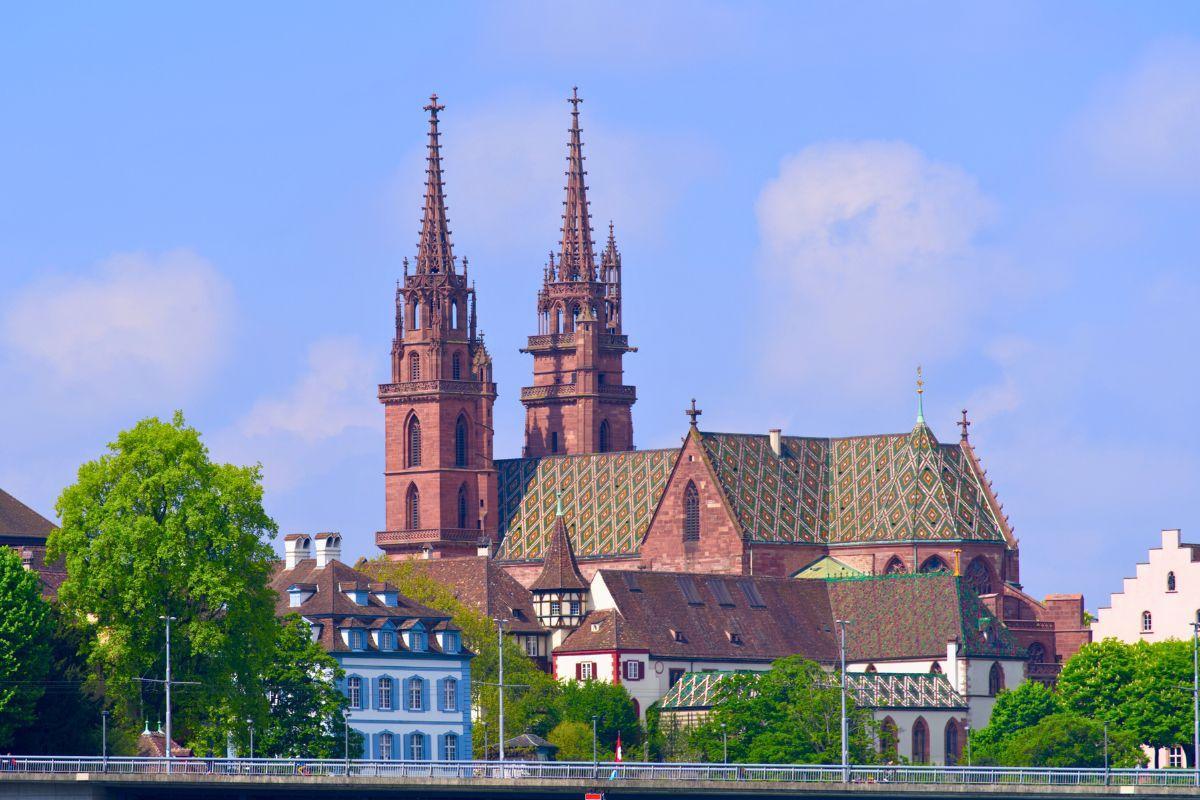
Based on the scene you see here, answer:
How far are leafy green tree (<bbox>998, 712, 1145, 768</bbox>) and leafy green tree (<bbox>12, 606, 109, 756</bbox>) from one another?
51581mm

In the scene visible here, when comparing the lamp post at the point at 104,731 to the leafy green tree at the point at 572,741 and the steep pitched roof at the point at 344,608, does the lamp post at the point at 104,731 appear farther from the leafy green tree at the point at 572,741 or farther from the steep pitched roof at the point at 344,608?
the leafy green tree at the point at 572,741

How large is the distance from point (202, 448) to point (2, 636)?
1196 cm

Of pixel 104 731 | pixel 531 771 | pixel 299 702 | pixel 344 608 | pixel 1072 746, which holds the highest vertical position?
pixel 344 608

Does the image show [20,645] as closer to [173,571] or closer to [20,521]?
[173,571]

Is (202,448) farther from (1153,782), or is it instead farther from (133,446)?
(1153,782)

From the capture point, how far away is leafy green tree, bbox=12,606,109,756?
5876 inches

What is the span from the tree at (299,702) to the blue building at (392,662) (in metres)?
14.0

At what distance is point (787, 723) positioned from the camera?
19138 centimetres

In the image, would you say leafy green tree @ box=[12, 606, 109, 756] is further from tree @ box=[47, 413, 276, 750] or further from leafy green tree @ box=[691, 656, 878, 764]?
leafy green tree @ box=[691, 656, 878, 764]

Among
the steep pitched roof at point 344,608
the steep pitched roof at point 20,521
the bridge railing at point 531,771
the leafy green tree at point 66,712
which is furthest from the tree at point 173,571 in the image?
the steep pitched roof at point 20,521

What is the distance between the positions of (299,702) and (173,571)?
16284 mm

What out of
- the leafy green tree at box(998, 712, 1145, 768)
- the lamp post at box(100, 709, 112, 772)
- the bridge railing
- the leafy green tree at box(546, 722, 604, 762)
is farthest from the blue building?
the bridge railing

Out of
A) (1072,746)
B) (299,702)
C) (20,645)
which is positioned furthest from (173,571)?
(1072,746)

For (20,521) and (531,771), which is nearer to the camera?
(531,771)
